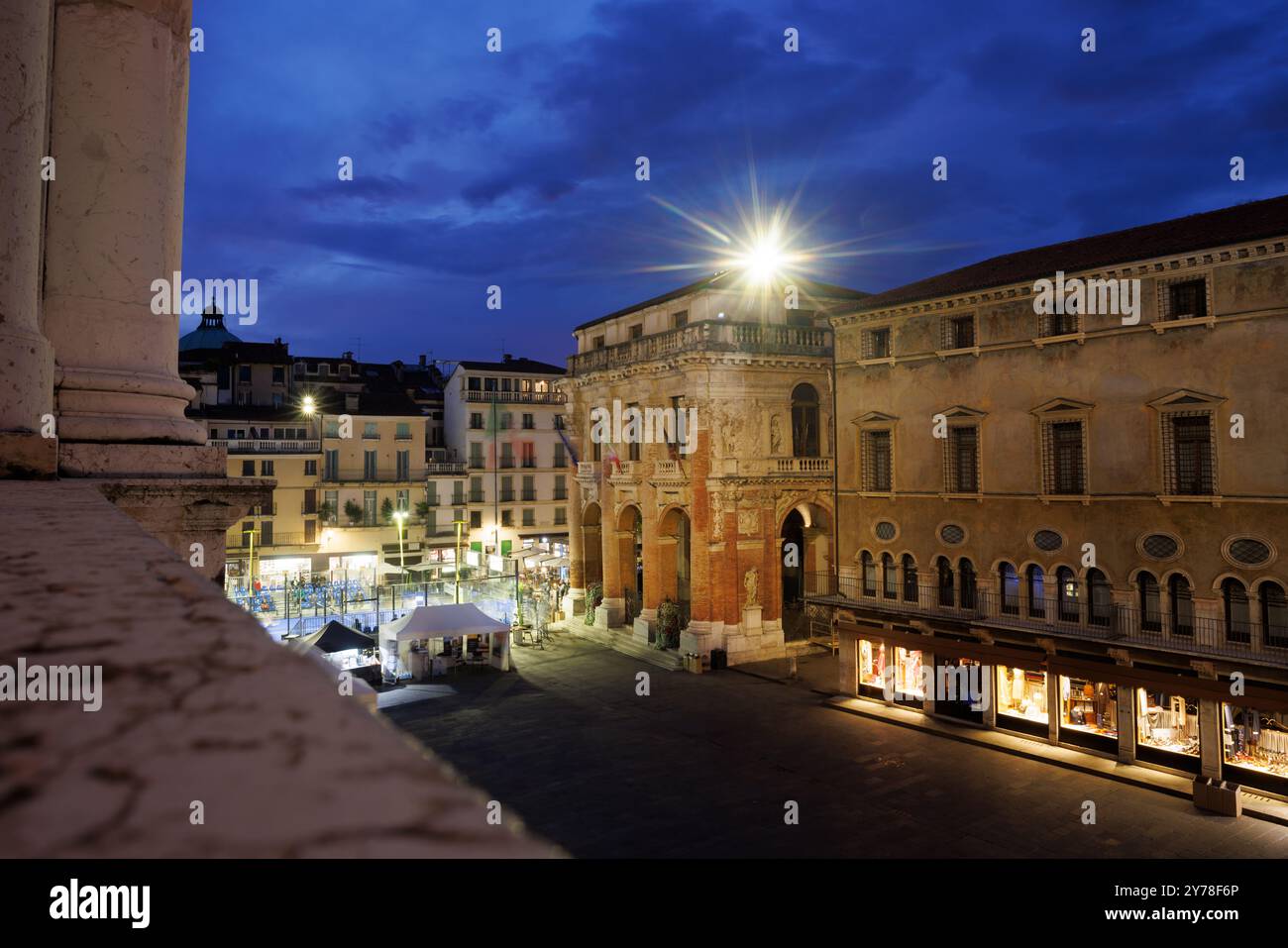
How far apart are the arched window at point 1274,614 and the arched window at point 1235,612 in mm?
290

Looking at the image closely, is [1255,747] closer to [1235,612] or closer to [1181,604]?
[1235,612]

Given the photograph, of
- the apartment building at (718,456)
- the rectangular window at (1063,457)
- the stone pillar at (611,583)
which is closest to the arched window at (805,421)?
the apartment building at (718,456)

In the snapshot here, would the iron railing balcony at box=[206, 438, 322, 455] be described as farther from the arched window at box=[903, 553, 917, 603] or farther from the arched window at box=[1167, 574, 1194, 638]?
the arched window at box=[1167, 574, 1194, 638]

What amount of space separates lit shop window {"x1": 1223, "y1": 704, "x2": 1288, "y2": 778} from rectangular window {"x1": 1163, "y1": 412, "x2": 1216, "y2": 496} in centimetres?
483

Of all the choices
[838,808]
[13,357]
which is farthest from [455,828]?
[838,808]

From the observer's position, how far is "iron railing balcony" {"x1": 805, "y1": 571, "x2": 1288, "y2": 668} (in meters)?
17.8

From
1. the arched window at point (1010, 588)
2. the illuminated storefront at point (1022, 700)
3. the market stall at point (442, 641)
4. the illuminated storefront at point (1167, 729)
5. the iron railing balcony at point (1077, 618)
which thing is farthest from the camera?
the market stall at point (442, 641)

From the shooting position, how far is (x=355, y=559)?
49.7 metres

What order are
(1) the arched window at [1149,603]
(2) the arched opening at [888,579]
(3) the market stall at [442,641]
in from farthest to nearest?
(3) the market stall at [442,641] → (2) the arched opening at [888,579] → (1) the arched window at [1149,603]

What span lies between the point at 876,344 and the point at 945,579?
303 inches

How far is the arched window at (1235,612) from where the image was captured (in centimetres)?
1780

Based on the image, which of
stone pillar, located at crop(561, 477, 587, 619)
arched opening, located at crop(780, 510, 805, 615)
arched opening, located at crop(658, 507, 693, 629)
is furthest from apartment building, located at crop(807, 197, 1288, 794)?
stone pillar, located at crop(561, 477, 587, 619)

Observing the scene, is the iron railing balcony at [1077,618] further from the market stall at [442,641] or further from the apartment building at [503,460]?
the apartment building at [503,460]

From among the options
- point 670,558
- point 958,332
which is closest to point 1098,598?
point 958,332
